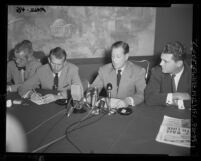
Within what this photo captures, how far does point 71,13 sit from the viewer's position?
7.57 feet

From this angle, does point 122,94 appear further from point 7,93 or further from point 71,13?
point 7,93

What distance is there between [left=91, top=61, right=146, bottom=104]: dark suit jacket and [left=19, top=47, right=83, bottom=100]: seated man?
218 millimetres

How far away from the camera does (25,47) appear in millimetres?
2357

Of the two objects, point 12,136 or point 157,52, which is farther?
point 157,52

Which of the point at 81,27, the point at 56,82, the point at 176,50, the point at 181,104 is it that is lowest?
the point at 181,104

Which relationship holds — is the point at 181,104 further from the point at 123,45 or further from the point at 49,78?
the point at 49,78

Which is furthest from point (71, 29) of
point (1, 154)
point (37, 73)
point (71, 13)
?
point (1, 154)

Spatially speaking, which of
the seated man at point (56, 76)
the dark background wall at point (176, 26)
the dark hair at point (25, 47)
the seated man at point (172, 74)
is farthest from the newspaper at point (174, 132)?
the dark hair at point (25, 47)

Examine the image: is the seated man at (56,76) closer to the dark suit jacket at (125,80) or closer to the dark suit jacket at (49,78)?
the dark suit jacket at (49,78)

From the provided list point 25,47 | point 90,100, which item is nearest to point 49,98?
point 90,100

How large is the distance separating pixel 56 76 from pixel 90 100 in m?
0.45

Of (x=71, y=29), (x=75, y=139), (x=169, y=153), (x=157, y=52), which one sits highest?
(x=71, y=29)

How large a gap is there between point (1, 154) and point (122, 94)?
1264 millimetres

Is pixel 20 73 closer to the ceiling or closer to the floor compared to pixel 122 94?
closer to the ceiling
